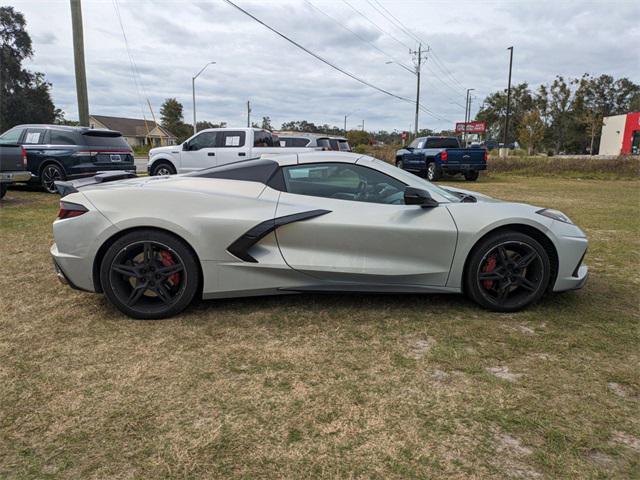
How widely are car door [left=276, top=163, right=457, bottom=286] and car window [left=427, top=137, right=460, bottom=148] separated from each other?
16016 millimetres

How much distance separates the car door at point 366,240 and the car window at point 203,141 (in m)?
10.0

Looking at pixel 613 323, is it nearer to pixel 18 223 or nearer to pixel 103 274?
pixel 103 274

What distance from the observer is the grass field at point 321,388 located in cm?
193

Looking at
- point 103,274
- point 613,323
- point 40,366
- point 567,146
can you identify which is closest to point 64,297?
point 103,274

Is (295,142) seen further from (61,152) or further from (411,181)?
(411,181)

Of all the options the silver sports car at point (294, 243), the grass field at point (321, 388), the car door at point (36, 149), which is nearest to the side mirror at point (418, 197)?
the silver sports car at point (294, 243)

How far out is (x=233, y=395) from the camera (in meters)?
2.41

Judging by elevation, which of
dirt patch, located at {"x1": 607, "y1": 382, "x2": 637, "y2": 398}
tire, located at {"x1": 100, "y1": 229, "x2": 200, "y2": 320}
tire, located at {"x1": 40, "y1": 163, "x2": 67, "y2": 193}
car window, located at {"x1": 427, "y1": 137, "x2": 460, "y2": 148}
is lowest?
dirt patch, located at {"x1": 607, "y1": 382, "x2": 637, "y2": 398}

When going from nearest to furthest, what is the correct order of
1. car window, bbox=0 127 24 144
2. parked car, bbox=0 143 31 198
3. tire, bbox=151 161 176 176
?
parked car, bbox=0 143 31 198 → car window, bbox=0 127 24 144 → tire, bbox=151 161 176 176

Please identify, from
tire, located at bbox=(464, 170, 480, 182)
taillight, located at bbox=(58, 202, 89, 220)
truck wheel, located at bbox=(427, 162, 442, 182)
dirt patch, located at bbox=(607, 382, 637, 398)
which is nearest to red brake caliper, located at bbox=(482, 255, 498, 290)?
dirt patch, located at bbox=(607, 382, 637, 398)

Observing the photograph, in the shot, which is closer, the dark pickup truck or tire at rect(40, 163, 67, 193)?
tire at rect(40, 163, 67, 193)

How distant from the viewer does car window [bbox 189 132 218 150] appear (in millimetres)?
12812

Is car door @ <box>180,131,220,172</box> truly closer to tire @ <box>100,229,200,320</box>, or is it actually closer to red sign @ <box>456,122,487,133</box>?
tire @ <box>100,229,200,320</box>

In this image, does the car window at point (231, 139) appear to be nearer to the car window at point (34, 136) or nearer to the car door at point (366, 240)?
the car window at point (34, 136)
